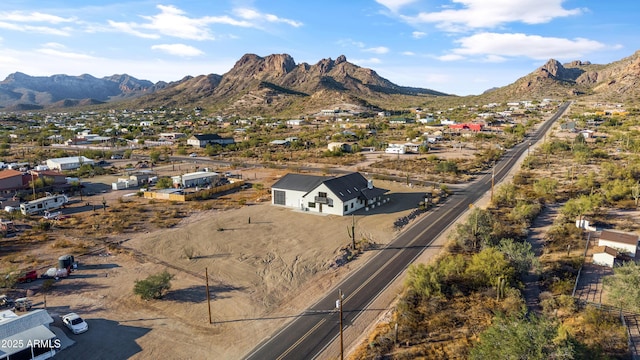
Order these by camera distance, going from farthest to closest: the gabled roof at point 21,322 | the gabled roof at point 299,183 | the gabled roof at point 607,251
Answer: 1. the gabled roof at point 299,183
2. the gabled roof at point 607,251
3. the gabled roof at point 21,322

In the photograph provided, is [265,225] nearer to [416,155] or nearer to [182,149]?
[416,155]

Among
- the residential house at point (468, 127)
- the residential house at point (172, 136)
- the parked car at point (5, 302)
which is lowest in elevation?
the parked car at point (5, 302)

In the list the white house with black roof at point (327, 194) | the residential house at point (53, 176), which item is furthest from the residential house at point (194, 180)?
the residential house at point (53, 176)

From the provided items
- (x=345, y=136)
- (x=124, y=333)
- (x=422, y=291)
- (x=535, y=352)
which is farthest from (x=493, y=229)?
(x=345, y=136)

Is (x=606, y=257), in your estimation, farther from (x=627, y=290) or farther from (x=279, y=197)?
(x=279, y=197)

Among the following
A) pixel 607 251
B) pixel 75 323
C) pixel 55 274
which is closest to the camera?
pixel 75 323

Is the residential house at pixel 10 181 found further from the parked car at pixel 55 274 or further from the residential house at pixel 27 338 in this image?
the residential house at pixel 27 338

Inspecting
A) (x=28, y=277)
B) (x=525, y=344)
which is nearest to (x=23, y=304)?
(x=28, y=277)
